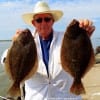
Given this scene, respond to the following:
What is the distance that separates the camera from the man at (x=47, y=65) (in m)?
4.86

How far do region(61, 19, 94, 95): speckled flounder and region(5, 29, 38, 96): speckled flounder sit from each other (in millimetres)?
358

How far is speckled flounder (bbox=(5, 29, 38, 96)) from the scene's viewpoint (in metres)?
4.27

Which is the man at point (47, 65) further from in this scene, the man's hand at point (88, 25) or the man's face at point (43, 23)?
the man's hand at point (88, 25)

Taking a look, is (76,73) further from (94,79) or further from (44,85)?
(94,79)

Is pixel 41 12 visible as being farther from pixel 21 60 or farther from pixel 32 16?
pixel 21 60

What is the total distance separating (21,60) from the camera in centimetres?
434

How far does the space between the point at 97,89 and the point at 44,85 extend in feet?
20.6

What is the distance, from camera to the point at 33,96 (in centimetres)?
500

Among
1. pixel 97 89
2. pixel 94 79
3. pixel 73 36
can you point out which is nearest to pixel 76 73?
pixel 73 36

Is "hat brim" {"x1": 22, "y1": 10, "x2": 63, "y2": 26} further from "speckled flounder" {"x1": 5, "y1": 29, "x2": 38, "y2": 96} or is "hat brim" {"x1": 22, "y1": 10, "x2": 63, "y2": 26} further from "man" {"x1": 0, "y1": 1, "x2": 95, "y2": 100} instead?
"speckled flounder" {"x1": 5, "y1": 29, "x2": 38, "y2": 96}

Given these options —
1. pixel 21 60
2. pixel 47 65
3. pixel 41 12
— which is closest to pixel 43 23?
pixel 41 12

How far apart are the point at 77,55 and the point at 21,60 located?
0.65m

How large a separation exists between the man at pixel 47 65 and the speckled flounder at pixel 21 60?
0.51 m

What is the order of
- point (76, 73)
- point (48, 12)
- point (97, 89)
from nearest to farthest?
point (76, 73) → point (48, 12) → point (97, 89)
